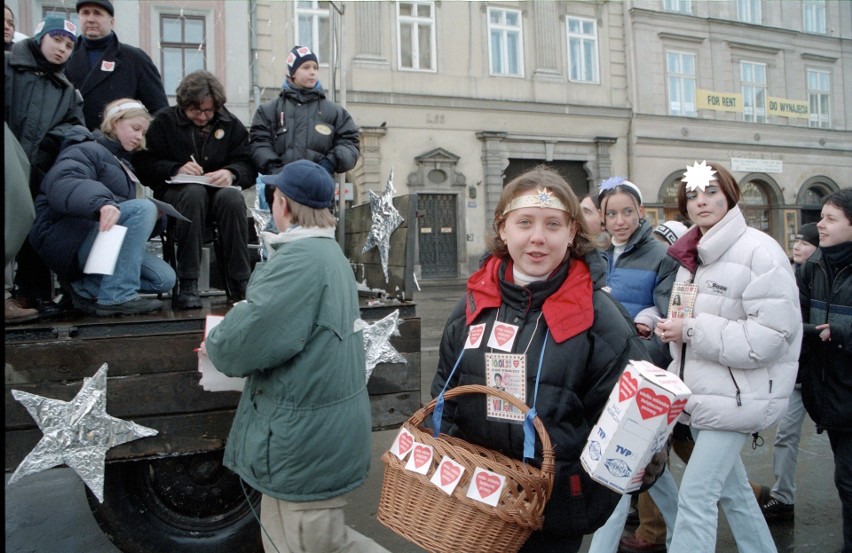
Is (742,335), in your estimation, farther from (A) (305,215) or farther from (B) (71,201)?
(B) (71,201)

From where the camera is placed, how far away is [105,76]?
13.6 feet

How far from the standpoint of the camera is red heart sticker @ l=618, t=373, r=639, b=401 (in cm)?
164

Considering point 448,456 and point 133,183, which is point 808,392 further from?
point 133,183

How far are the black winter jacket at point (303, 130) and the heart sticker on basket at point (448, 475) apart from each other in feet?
Result: 9.15

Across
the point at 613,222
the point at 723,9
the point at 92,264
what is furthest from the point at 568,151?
the point at 92,264

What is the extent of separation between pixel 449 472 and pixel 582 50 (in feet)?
66.1

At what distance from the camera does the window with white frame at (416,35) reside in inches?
693

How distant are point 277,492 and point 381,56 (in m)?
16.6

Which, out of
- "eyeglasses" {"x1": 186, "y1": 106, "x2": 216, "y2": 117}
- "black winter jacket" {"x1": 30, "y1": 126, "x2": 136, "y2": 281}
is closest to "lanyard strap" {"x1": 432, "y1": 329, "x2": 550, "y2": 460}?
"black winter jacket" {"x1": 30, "y1": 126, "x2": 136, "y2": 281}

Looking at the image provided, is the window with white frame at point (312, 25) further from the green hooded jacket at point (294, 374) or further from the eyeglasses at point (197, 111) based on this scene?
the green hooded jacket at point (294, 374)

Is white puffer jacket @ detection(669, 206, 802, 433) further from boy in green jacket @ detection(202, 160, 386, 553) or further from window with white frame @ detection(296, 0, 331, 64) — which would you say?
window with white frame @ detection(296, 0, 331, 64)

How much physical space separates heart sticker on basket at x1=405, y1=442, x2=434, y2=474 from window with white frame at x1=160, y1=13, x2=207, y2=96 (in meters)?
15.6

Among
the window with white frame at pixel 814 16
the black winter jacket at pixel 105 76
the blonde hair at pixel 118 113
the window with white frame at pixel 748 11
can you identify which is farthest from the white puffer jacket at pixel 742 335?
the window with white frame at pixel 814 16

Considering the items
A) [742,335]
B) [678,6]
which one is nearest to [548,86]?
[678,6]
